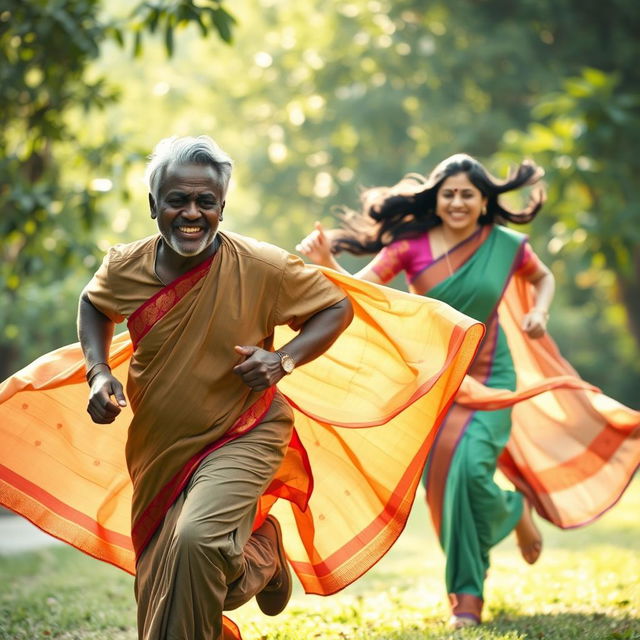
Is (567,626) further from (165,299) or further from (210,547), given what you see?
(165,299)

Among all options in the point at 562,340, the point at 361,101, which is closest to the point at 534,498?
the point at 361,101

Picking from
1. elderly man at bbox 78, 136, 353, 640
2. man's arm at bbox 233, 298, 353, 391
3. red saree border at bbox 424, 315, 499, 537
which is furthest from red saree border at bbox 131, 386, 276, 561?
red saree border at bbox 424, 315, 499, 537

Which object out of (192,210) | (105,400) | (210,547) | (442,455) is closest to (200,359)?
(105,400)

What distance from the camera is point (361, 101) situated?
2395 centimetres

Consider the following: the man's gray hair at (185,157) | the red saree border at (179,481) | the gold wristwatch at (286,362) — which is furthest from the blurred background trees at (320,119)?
the red saree border at (179,481)

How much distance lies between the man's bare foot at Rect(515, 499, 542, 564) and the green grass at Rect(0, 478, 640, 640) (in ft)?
0.91

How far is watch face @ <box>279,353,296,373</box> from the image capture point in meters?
4.40

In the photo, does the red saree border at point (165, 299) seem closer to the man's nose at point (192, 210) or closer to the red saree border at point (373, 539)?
the man's nose at point (192, 210)

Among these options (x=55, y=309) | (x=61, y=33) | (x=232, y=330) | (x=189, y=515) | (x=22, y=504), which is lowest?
(x=55, y=309)

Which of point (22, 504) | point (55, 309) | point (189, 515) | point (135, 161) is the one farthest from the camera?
point (55, 309)

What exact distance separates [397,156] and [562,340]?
6.33 meters

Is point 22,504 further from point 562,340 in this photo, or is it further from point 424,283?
point 562,340

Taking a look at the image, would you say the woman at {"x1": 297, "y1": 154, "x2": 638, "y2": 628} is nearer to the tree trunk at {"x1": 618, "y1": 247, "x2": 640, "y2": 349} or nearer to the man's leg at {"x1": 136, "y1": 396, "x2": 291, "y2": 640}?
the man's leg at {"x1": 136, "y1": 396, "x2": 291, "y2": 640}

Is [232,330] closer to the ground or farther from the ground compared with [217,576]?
farther from the ground
